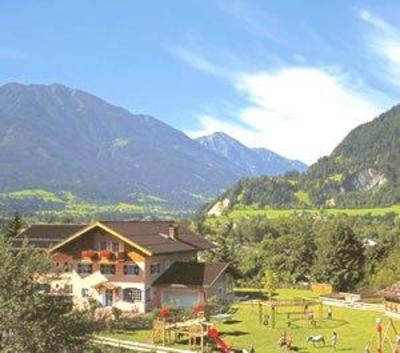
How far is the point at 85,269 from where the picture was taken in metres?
63.0

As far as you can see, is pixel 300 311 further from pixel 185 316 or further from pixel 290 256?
pixel 290 256

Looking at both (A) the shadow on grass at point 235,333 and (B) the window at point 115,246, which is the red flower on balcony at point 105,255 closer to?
(B) the window at point 115,246

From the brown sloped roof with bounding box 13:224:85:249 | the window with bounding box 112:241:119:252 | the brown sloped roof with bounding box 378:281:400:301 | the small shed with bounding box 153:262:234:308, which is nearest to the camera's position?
the brown sloped roof with bounding box 378:281:400:301

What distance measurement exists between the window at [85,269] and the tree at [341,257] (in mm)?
23178

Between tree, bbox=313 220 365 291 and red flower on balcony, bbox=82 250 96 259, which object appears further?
tree, bbox=313 220 365 291

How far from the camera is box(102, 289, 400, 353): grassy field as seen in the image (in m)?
42.2

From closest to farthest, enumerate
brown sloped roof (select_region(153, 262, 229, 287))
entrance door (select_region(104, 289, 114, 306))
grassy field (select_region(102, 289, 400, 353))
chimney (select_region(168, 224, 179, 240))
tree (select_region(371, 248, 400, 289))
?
grassy field (select_region(102, 289, 400, 353))
brown sloped roof (select_region(153, 262, 229, 287))
entrance door (select_region(104, 289, 114, 306))
tree (select_region(371, 248, 400, 289))
chimney (select_region(168, 224, 179, 240))

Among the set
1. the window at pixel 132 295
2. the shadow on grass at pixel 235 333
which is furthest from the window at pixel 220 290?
the shadow on grass at pixel 235 333

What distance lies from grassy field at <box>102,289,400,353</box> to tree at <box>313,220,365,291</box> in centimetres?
1634

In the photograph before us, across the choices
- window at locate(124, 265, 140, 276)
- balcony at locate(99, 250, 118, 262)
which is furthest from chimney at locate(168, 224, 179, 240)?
balcony at locate(99, 250, 118, 262)

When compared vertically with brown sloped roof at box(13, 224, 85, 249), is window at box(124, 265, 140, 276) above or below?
below

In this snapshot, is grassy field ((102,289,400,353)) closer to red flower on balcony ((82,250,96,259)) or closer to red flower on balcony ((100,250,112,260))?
red flower on balcony ((100,250,112,260))

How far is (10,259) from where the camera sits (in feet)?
91.7

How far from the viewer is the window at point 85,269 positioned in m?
62.8
